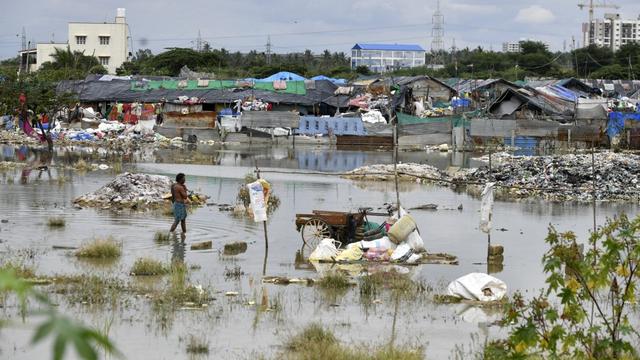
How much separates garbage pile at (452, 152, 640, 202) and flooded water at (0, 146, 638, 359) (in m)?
1.73

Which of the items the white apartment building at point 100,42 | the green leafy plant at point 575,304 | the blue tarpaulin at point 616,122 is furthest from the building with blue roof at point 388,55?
the green leafy plant at point 575,304

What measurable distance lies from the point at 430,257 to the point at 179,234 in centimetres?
485

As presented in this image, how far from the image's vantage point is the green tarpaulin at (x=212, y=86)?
→ 211 ft

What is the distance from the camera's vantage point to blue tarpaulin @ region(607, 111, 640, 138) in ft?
174

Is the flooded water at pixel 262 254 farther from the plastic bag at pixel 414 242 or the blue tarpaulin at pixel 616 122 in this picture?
the blue tarpaulin at pixel 616 122

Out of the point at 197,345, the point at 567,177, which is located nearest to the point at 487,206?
the point at 197,345

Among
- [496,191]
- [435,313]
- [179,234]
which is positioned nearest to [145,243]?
[179,234]

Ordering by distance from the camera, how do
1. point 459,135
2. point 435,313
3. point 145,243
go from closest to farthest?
point 435,313, point 145,243, point 459,135

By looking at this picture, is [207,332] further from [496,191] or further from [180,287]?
[496,191]

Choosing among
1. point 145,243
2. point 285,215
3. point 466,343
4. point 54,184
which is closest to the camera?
point 466,343

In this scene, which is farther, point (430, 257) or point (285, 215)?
point (285, 215)

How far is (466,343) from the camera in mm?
10688

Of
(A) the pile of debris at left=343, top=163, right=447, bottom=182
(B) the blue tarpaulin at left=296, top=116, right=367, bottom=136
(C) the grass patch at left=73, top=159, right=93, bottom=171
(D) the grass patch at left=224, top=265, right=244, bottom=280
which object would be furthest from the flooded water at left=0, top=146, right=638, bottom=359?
(B) the blue tarpaulin at left=296, top=116, right=367, bottom=136

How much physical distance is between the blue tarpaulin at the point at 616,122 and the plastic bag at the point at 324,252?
3965 centimetres
